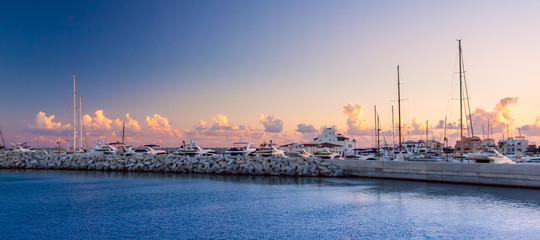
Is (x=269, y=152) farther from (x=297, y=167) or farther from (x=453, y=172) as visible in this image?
(x=453, y=172)

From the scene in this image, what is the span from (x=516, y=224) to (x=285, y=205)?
10.00m

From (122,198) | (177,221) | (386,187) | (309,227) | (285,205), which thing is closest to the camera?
(309,227)

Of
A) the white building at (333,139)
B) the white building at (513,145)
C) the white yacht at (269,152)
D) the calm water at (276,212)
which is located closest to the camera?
the calm water at (276,212)

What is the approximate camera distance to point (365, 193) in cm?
2328

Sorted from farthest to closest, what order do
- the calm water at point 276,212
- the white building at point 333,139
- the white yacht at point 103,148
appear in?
1. the white building at point 333,139
2. the white yacht at point 103,148
3. the calm water at point 276,212

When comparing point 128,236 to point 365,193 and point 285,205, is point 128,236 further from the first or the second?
point 365,193

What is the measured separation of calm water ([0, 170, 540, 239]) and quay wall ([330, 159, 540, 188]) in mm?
886

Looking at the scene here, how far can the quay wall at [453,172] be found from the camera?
22.8 meters

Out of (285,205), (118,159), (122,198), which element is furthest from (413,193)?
(118,159)

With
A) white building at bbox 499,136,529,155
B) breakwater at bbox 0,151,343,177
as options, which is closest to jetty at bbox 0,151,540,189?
breakwater at bbox 0,151,343,177

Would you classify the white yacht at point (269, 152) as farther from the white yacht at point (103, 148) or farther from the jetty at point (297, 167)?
the white yacht at point (103, 148)

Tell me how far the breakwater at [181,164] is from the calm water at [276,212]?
9013 mm

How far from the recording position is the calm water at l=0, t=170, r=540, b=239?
1384cm

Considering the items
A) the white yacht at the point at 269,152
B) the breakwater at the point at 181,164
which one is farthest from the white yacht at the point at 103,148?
the white yacht at the point at 269,152
